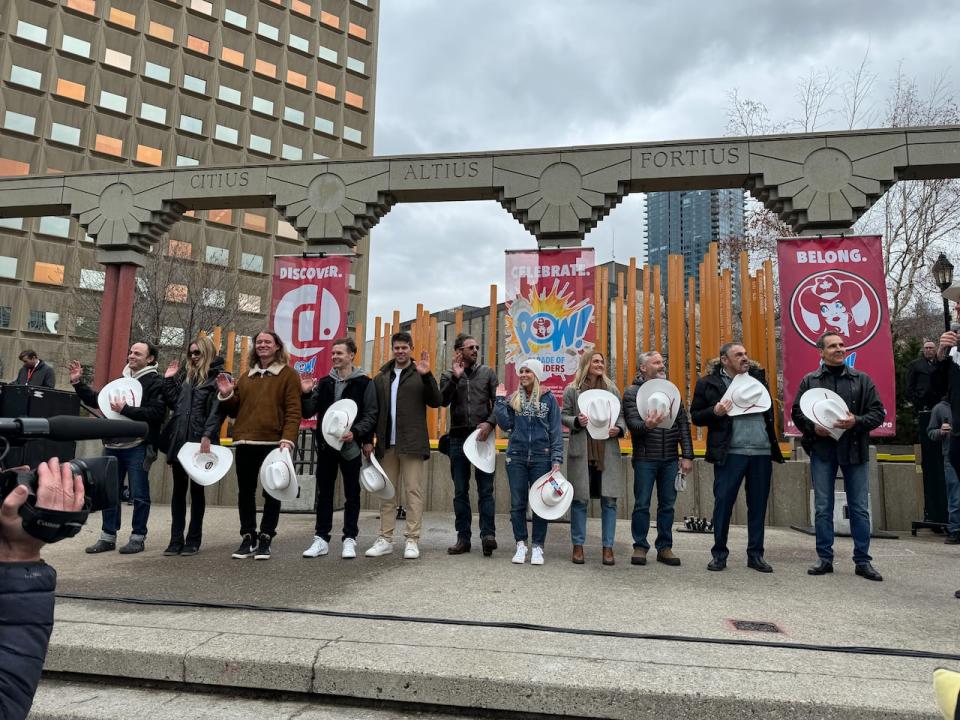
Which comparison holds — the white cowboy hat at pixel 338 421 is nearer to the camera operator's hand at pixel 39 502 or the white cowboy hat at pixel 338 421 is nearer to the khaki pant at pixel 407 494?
the khaki pant at pixel 407 494

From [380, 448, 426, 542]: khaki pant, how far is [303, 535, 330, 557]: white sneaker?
0.52m

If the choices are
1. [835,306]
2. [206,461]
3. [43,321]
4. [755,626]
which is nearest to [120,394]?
[206,461]

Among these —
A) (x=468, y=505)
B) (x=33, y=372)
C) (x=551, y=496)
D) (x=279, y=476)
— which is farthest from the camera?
(x=33, y=372)

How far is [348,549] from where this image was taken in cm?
562

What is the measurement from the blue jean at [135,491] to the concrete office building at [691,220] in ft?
106

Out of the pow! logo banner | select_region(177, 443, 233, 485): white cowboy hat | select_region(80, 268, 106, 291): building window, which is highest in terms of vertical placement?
select_region(80, 268, 106, 291): building window

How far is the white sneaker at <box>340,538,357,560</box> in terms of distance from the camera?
18.3 feet

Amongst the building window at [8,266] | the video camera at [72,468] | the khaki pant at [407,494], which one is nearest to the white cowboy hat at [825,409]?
the khaki pant at [407,494]

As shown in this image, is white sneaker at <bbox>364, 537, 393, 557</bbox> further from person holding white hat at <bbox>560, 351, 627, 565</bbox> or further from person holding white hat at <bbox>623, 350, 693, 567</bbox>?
person holding white hat at <bbox>623, 350, 693, 567</bbox>

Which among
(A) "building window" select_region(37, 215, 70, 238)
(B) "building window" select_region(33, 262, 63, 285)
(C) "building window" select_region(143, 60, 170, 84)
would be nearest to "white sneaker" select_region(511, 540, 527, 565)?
(B) "building window" select_region(33, 262, 63, 285)

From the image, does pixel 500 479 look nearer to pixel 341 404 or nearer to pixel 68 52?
pixel 341 404

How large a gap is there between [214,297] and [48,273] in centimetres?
1741

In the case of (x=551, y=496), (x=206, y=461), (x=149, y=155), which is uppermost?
(x=149, y=155)

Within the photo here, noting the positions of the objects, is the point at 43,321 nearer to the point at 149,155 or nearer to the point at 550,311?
the point at 149,155
